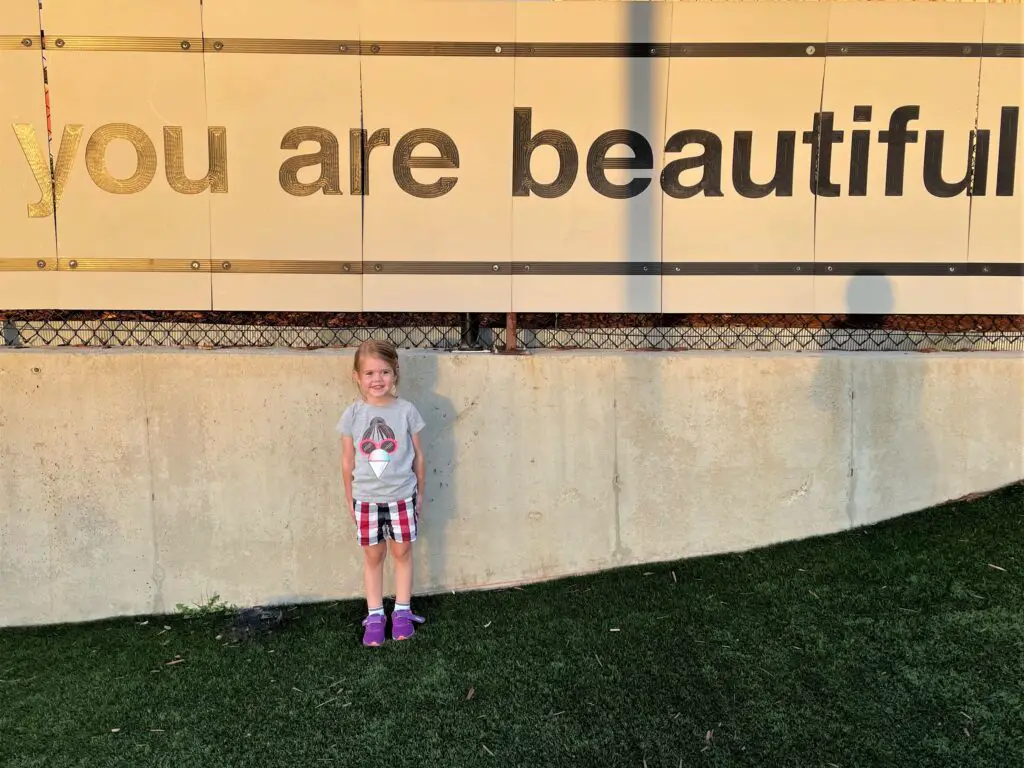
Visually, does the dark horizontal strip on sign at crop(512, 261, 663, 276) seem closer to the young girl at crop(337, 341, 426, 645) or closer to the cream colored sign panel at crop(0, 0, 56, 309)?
the young girl at crop(337, 341, 426, 645)

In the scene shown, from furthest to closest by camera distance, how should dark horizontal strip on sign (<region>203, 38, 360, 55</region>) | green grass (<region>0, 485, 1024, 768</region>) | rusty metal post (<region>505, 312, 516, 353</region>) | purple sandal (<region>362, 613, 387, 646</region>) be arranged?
rusty metal post (<region>505, 312, 516, 353</region>)
dark horizontal strip on sign (<region>203, 38, 360, 55</region>)
purple sandal (<region>362, 613, 387, 646</region>)
green grass (<region>0, 485, 1024, 768</region>)

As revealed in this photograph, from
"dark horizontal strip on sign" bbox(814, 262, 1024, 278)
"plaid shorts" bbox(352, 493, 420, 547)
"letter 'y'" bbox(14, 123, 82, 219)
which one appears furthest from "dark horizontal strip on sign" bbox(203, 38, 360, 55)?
"dark horizontal strip on sign" bbox(814, 262, 1024, 278)

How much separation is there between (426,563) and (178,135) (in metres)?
→ 2.41

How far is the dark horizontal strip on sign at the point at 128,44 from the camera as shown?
136 inches

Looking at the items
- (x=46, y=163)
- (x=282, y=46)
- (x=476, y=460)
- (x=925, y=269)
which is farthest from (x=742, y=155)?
(x=46, y=163)

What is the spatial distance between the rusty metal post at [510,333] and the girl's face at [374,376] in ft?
2.39

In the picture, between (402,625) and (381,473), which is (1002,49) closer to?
(381,473)

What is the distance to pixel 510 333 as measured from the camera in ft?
12.1

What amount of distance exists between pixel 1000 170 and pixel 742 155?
1288 mm

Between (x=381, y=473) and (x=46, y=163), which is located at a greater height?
(x=46, y=163)

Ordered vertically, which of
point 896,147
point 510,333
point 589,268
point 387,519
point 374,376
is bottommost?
point 387,519

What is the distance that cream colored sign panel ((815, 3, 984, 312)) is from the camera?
3.54 meters

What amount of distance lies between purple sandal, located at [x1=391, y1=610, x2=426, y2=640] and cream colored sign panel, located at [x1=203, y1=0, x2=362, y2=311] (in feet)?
4.83

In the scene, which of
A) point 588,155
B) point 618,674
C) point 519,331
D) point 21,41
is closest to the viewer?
point 618,674
